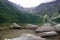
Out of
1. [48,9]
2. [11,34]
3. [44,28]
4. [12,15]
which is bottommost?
[11,34]

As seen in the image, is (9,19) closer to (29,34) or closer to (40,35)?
(29,34)

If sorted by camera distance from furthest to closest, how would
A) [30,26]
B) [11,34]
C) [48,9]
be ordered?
[48,9] → [30,26] → [11,34]

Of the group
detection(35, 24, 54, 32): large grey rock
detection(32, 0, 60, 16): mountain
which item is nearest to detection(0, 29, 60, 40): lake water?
detection(35, 24, 54, 32): large grey rock

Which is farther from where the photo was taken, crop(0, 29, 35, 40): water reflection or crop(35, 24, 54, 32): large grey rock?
crop(35, 24, 54, 32): large grey rock

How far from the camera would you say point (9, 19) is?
2512mm

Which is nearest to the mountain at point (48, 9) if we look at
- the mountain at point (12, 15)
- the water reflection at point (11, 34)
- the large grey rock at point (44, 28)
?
the mountain at point (12, 15)

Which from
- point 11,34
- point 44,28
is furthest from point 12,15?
point 44,28

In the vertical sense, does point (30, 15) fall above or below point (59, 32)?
above

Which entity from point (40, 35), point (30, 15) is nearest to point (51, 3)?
point (30, 15)

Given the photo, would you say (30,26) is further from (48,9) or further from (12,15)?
(48,9)

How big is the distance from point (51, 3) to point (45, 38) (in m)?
0.76

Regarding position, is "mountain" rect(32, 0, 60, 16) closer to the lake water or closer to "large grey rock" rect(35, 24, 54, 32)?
"large grey rock" rect(35, 24, 54, 32)

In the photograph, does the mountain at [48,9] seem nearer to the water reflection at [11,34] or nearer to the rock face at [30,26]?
the rock face at [30,26]

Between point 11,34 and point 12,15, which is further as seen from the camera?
point 12,15
